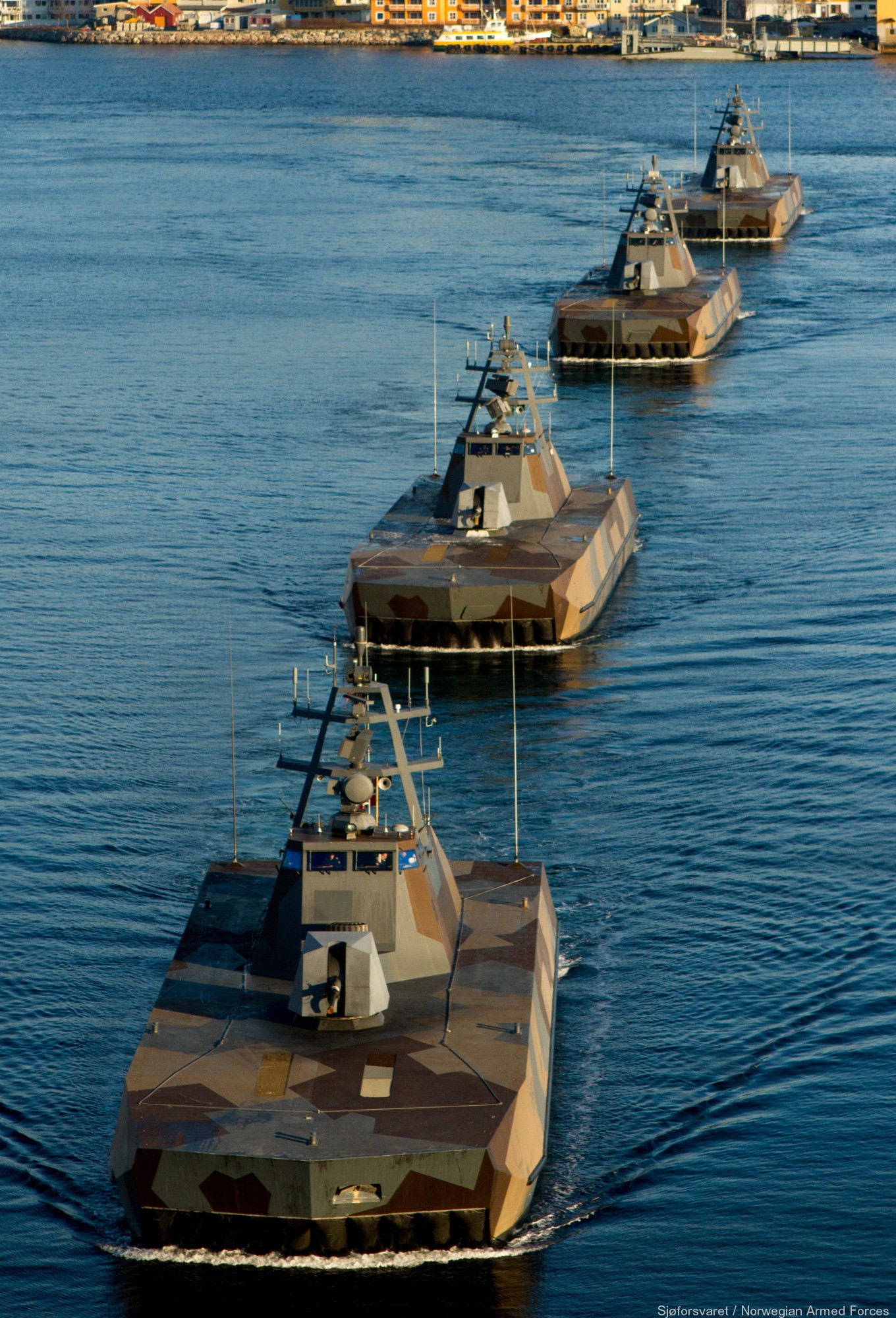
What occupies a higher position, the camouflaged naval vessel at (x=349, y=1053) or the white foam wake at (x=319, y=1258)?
the camouflaged naval vessel at (x=349, y=1053)

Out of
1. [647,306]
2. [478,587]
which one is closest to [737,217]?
[647,306]

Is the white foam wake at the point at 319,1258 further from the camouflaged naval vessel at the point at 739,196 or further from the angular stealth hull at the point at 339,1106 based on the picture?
the camouflaged naval vessel at the point at 739,196

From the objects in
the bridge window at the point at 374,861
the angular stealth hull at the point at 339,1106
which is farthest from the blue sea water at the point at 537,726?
the bridge window at the point at 374,861

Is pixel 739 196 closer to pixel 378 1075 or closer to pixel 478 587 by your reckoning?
pixel 478 587

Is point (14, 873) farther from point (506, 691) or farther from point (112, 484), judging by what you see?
point (112, 484)

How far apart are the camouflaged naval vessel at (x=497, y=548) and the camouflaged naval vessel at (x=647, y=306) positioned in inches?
932

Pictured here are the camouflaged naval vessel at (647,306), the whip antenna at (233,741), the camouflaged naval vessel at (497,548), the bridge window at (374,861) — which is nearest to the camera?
the bridge window at (374,861)

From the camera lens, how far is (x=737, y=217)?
342ft

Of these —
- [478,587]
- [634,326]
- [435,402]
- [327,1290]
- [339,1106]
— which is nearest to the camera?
[327,1290]

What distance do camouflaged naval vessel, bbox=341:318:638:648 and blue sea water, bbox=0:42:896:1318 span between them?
0.83 meters

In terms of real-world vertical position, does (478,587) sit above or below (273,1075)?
above

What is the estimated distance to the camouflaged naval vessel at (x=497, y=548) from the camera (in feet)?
148

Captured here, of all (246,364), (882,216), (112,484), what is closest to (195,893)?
(112,484)

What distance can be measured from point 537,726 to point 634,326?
36281 millimetres
